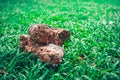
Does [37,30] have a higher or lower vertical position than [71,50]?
higher

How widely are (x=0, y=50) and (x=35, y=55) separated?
1542 mm

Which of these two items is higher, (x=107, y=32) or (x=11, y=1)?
(x=11, y=1)

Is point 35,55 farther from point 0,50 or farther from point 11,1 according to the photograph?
point 11,1

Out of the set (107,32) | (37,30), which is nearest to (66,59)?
(37,30)

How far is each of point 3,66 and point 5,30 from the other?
16.4ft

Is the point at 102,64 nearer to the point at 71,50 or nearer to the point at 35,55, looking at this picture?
the point at 71,50

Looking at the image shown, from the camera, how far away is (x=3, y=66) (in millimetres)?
6426

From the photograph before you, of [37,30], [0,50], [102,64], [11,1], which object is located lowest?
[102,64]

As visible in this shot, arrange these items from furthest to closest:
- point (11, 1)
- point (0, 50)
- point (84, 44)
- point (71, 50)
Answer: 1. point (11, 1)
2. point (84, 44)
3. point (71, 50)
4. point (0, 50)

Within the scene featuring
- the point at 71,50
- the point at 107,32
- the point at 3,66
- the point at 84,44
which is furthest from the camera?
the point at 107,32

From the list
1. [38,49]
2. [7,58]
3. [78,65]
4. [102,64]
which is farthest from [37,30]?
[102,64]

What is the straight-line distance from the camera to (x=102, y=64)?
6.92 metres

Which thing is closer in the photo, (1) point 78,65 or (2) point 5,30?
(1) point 78,65

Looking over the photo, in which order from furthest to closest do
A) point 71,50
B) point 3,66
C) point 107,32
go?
point 107,32 < point 71,50 < point 3,66
